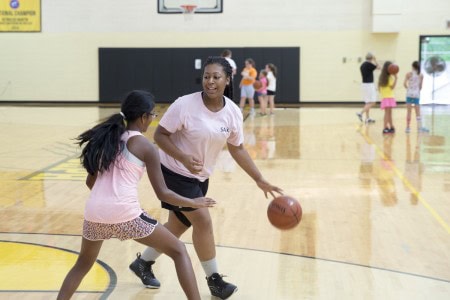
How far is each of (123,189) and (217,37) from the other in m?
22.8

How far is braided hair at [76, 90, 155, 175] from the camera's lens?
430 centimetres

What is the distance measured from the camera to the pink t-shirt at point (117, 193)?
4.28 meters

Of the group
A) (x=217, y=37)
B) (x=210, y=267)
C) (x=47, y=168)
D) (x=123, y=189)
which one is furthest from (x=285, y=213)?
(x=217, y=37)

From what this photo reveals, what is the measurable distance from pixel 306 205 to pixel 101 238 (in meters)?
4.54

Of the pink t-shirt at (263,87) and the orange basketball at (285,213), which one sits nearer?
the orange basketball at (285,213)

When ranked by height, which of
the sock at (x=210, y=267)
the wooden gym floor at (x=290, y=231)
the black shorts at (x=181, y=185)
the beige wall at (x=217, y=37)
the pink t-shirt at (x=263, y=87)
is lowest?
the wooden gym floor at (x=290, y=231)

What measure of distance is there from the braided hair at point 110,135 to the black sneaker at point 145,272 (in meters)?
1.28

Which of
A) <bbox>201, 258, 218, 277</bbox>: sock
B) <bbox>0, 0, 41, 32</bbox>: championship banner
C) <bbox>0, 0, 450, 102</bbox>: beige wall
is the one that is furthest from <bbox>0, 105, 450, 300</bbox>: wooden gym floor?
<bbox>0, 0, 41, 32</bbox>: championship banner

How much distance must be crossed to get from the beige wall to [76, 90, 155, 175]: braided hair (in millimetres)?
22468

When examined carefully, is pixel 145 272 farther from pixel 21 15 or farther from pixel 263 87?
pixel 21 15

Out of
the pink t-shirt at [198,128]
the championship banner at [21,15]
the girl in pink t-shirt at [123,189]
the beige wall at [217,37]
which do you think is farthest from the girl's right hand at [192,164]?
the championship banner at [21,15]

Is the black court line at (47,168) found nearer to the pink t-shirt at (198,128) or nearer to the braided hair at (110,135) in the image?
the pink t-shirt at (198,128)

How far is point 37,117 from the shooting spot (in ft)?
70.3

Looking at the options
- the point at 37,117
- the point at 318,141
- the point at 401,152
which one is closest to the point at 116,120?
the point at 401,152
